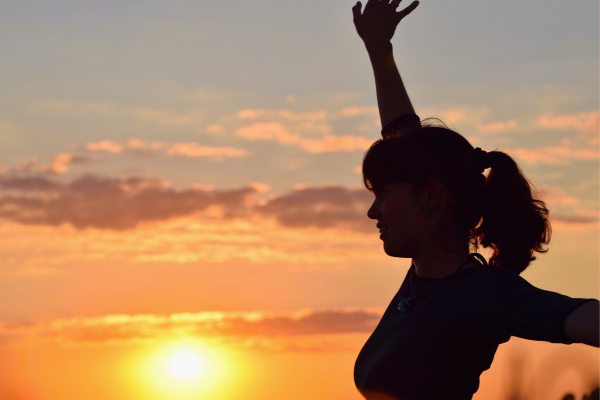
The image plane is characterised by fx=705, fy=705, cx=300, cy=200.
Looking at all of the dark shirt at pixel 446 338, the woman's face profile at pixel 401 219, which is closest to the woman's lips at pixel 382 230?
the woman's face profile at pixel 401 219

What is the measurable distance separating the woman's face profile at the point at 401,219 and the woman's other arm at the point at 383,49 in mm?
1389

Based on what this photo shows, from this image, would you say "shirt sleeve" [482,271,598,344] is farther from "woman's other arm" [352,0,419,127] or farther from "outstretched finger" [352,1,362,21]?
"outstretched finger" [352,1,362,21]

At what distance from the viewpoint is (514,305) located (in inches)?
Answer: 130

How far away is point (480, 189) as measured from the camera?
418 cm

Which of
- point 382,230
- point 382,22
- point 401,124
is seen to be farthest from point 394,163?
point 382,22

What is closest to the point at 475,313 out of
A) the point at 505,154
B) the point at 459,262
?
the point at 459,262

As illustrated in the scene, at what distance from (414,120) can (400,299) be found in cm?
163

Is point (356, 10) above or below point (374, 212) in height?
above

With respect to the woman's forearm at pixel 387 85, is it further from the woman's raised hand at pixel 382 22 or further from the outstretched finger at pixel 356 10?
the outstretched finger at pixel 356 10

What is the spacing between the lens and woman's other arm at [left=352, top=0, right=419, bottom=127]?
5.46 m

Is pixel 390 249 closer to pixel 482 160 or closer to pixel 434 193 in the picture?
pixel 434 193

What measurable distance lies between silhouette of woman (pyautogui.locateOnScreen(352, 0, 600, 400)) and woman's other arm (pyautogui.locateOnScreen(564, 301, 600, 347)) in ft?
2.42

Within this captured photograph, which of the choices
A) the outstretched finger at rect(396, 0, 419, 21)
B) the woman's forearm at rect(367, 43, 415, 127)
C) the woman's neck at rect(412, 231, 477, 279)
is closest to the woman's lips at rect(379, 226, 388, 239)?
the woman's neck at rect(412, 231, 477, 279)

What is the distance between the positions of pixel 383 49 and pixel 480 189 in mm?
1781
